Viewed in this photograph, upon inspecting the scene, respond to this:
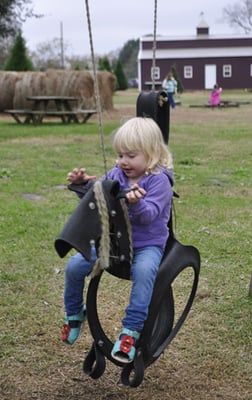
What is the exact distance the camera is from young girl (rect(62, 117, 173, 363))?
8.45 ft

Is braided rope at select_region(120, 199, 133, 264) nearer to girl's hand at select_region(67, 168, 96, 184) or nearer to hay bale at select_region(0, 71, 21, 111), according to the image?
girl's hand at select_region(67, 168, 96, 184)

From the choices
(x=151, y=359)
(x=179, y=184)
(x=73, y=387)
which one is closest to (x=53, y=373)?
(x=73, y=387)

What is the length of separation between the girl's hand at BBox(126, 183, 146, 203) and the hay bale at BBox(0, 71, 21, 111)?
758 inches

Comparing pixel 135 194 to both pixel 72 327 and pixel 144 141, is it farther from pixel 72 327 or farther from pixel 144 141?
pixel 72 327

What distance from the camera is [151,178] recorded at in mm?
2670

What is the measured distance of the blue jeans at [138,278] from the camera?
257 cm

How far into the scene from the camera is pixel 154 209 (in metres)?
2.55

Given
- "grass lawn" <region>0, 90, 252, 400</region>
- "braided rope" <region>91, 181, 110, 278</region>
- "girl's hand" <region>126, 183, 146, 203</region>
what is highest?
"girl's hand" <region>126, 183, 146, 203</region>

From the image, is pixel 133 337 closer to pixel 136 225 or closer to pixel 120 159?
pixel 136 225

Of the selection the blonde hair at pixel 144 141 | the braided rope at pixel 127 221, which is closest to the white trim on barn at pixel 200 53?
the blonde hair at pixel 144 141

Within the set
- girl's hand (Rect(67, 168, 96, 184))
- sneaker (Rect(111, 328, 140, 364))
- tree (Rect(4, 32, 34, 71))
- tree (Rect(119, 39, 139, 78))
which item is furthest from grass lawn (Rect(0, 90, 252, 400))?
tree (Rect(119, 39, 139, 78))

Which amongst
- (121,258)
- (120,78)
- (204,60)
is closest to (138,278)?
(121,258)

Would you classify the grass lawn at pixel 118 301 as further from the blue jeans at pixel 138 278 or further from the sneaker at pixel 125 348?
the blue jeans at pixel 138 278

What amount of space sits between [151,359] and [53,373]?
629mm
